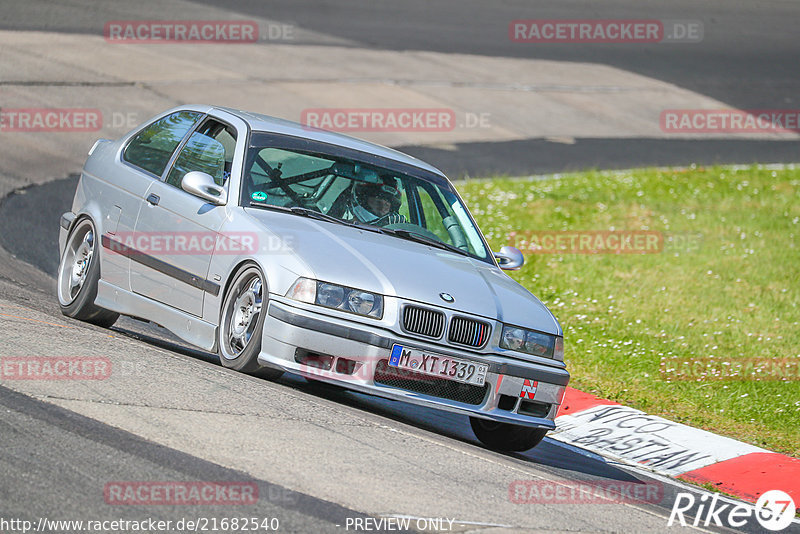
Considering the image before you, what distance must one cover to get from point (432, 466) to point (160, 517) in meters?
1.75

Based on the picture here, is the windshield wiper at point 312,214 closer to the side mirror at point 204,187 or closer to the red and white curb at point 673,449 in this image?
the side mirror at point 204,187

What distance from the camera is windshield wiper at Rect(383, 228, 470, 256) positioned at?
25.9 ft

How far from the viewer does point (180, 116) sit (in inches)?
349

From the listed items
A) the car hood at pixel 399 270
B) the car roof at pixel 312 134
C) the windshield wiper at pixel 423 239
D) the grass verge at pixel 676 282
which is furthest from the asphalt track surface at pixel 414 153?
the car roof at pixel 312 134

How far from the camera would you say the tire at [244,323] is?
697 centimetres

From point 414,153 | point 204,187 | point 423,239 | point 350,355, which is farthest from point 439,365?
point 414,153

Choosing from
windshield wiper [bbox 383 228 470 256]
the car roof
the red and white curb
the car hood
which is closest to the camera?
the car hood

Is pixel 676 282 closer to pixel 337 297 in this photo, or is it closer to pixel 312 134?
pixel 312 134

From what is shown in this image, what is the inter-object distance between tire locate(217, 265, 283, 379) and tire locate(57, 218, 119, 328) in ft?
5.33

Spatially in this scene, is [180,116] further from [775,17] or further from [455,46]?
[775,17]

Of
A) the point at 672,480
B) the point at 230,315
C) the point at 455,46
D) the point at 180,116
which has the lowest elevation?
the point at 672,480

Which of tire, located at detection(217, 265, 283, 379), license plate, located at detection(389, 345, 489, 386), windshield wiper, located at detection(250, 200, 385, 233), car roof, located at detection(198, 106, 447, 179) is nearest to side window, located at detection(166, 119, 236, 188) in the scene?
car roof, located at detection(198, 106, 447, 179)

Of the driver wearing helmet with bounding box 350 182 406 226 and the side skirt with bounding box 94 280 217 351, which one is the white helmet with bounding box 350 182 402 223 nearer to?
the driver wearing helmet with bounding box 350 182 406 226

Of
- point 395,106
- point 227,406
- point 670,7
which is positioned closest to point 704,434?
point 227,406
